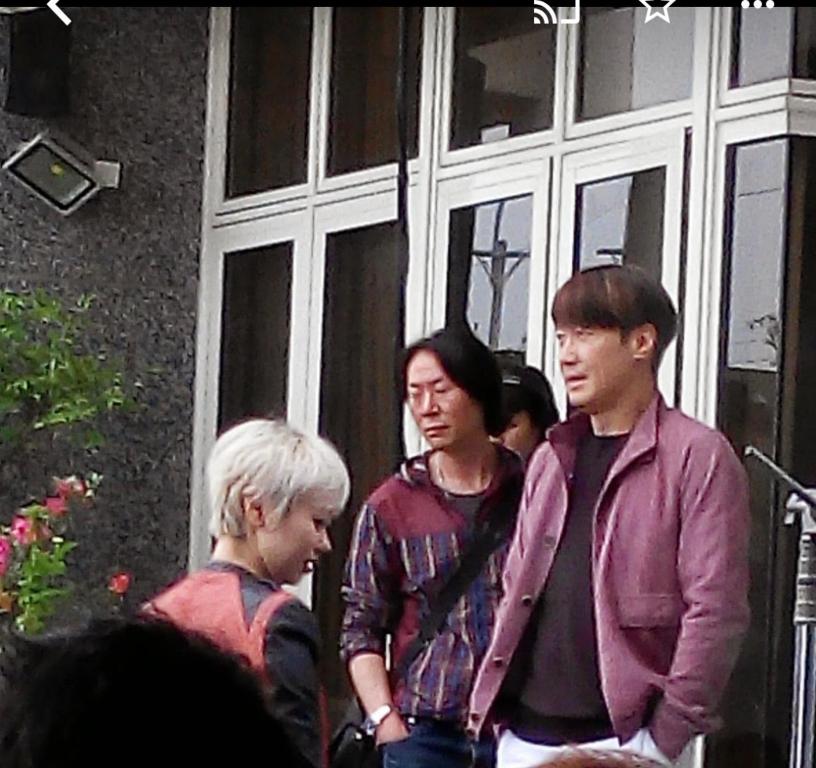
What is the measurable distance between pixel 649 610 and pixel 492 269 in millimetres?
2410

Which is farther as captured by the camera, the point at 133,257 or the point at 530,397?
the point at 133,257

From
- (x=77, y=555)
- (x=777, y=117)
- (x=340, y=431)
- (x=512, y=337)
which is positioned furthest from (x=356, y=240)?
(x=777, y=117)

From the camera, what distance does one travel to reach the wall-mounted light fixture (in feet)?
23.0

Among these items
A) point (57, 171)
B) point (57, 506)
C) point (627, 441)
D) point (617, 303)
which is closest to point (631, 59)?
point (617, 303)

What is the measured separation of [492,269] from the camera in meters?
5.88

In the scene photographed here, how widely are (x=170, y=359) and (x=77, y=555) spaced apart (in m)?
0.75

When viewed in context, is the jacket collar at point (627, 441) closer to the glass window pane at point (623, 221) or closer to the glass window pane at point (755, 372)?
the glass window pane at point (755, 372)

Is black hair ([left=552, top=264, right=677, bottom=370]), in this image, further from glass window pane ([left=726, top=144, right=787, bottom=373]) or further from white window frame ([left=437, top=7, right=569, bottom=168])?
white window frame ([left=437, top=7, right=569, bottom=168])

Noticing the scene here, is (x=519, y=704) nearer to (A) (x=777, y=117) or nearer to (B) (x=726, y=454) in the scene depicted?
(B) (x=726, y=454)

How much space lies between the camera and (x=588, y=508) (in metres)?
3.69

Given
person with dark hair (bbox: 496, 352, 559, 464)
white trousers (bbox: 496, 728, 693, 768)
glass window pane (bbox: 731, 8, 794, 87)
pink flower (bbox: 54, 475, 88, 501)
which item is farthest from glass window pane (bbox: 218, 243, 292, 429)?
white trousers (bbox: 496, 728, 693, 768)

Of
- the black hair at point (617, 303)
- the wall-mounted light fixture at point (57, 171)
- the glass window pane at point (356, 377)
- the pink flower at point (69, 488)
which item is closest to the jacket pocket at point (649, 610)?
the black hair at point (617, 303)

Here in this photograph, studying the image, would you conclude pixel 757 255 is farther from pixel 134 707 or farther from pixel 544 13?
pixel 134 707

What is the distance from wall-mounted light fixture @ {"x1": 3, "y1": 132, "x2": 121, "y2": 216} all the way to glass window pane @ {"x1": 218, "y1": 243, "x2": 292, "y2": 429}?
1.78ft
